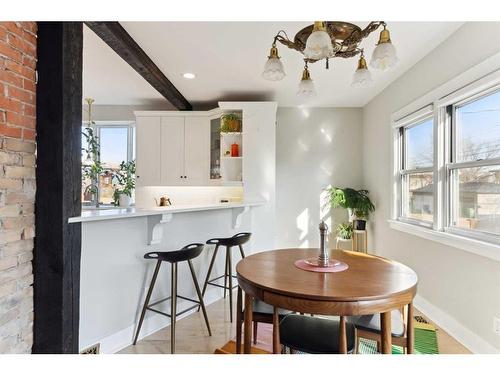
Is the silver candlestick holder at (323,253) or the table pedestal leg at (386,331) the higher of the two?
the silver candlestick holder at (323,253)

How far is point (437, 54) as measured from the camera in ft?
8.82

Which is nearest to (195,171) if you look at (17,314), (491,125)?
(17,314)

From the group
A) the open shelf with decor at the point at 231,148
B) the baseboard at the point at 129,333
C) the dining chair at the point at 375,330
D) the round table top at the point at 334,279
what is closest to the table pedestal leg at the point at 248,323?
the round table top at the point at 334,279

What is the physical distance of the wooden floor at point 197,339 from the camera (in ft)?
7.26

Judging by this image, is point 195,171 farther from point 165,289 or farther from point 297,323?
point 297,323

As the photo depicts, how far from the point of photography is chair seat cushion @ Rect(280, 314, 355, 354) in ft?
4.64

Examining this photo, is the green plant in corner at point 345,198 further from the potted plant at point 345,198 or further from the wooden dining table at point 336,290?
the wooden dining table at point 336,290

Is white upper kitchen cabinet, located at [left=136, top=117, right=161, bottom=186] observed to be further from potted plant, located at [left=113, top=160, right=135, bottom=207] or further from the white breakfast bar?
the white breakfast bar

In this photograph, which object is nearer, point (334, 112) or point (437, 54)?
point (437, 54)

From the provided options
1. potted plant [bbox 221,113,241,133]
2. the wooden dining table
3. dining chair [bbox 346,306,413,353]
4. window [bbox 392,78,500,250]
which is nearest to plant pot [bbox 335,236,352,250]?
window [bbox 392,78,500,250]

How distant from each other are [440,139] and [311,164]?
2196mm

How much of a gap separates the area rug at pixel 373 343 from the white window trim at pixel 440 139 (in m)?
0.79

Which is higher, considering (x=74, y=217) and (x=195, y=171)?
(x=195, y=171)

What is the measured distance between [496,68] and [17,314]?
339 cm
